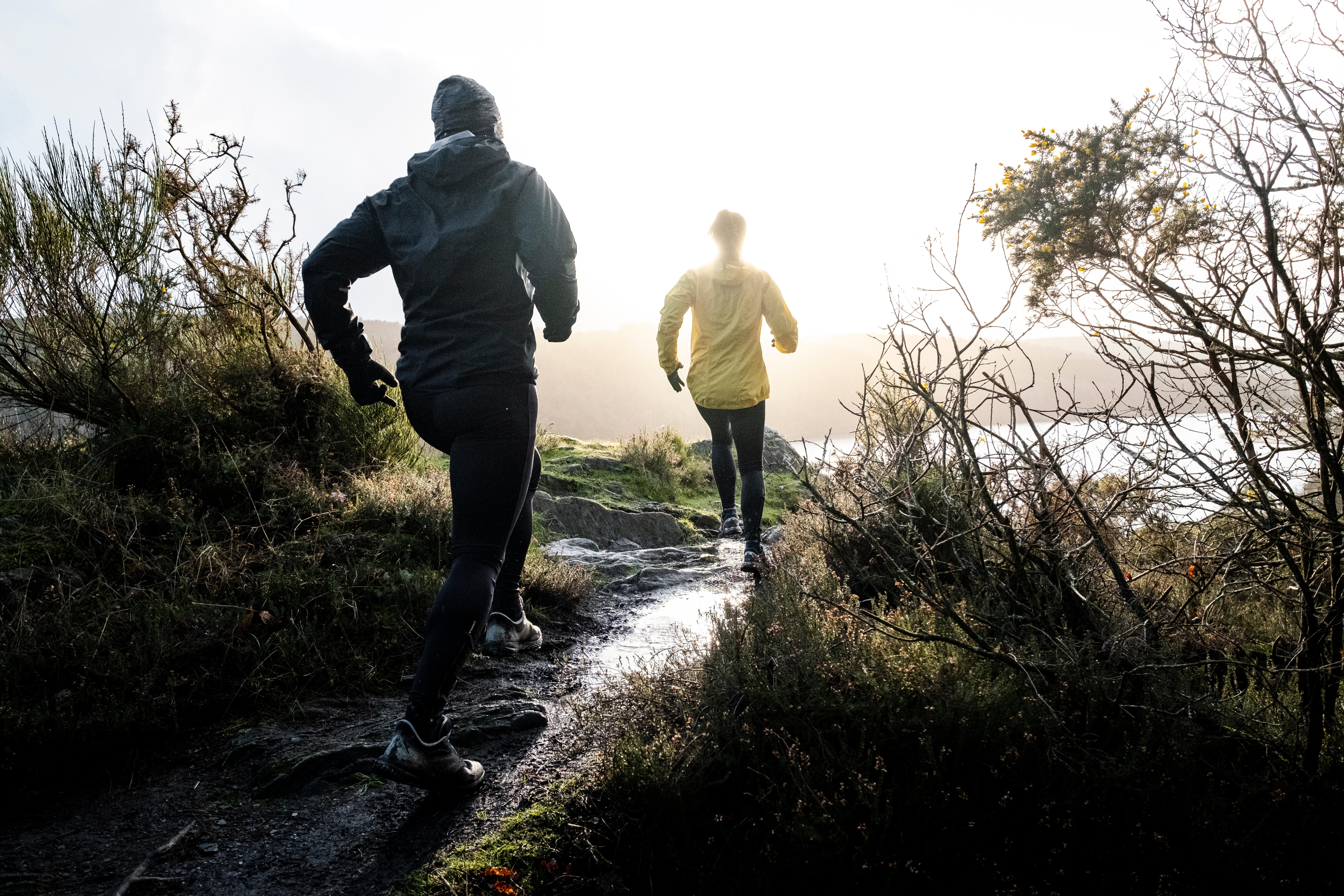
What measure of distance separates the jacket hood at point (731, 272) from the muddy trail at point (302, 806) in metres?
2.91

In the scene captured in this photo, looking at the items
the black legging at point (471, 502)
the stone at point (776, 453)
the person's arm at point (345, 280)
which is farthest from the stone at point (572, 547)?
the stone at point (776, 453)

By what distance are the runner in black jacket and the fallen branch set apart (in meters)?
0.57

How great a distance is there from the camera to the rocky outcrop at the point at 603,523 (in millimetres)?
6699

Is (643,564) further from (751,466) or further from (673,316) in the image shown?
(673,316)

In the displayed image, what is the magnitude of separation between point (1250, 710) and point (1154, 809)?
0.58 m

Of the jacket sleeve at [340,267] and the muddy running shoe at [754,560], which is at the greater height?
the jacket sleeve at [340,267]

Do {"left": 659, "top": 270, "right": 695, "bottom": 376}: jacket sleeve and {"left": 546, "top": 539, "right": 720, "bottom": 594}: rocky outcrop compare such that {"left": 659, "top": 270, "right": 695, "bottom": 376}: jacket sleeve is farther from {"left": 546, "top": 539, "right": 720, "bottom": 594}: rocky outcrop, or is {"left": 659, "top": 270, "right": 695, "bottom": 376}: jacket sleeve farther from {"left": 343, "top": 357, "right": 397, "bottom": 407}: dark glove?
{"left": 343, "top": 357, "right": 397, "bottom": 407}: dark glove

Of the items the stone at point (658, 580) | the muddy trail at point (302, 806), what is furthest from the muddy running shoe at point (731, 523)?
the muddy trail at point (302, 806)

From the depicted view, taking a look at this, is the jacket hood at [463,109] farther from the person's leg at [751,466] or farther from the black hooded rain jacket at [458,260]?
the person's leg at [751,466]

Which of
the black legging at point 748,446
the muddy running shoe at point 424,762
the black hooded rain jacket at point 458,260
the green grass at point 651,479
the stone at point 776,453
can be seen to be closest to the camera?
the muddy running shoe at point 424,762

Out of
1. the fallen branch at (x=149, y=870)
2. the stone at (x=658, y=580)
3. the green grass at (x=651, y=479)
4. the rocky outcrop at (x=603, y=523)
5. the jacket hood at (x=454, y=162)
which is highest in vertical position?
the jacket hood at (x=454, y=162)

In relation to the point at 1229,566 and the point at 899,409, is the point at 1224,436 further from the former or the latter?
the point at 899,409

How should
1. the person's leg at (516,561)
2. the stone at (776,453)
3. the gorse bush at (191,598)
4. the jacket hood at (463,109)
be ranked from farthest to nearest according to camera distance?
the stone at (776,453) → the person's leg at (516,561) → the gorse bush at (191,598) → the jacket hood at (463,109)

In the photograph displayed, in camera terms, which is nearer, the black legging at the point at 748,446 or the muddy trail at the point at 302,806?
the muddy trail at the point at 302,806
